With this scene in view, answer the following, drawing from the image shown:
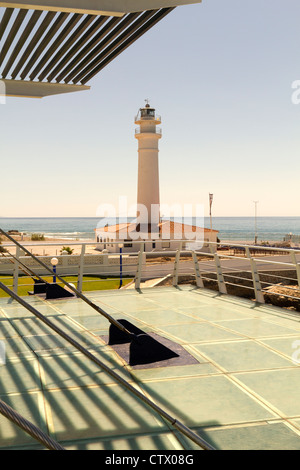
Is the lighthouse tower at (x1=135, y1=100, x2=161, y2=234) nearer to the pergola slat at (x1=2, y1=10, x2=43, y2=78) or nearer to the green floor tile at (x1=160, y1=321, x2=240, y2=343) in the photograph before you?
the green floor tile at (x1=160, y1=321, x2=240, y2=343)

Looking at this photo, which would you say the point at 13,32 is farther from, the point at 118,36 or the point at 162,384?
the point at 162,384

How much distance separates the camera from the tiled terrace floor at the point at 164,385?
3.67 meters

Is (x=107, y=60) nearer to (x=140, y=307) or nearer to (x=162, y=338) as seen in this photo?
(x=162, y=338)

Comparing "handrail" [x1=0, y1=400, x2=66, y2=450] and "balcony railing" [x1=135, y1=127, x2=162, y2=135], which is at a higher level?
"balcony railing" [x1=135, y1=127, x2=162, y2=135]

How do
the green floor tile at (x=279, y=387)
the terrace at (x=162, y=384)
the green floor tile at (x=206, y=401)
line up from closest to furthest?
the terrace at (x=162, y=384), the green floor tile at (x=206, y=401), the green floor tile at (x=279, y=387)

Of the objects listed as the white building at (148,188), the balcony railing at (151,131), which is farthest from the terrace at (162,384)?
the balcony railing at (151,131)

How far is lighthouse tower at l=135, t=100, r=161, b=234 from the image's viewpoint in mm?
45781

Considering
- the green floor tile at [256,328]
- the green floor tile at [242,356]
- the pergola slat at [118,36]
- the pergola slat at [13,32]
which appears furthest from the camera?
the green floor tile at [256,328]

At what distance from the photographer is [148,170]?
151ft

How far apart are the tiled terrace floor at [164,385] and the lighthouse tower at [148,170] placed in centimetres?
3871

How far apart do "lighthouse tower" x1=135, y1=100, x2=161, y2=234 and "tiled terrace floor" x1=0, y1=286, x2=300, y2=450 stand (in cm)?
3871

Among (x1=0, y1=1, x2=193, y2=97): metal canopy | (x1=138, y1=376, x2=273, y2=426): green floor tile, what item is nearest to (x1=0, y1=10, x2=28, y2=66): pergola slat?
(x1=0, y1=1, x2=193, y2=97): metal canopy

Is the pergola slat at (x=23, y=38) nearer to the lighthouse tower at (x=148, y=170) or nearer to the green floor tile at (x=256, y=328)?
the green floor tile at (x=256, y=328)

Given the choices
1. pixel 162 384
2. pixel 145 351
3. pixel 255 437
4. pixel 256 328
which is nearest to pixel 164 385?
pixel 162 384
